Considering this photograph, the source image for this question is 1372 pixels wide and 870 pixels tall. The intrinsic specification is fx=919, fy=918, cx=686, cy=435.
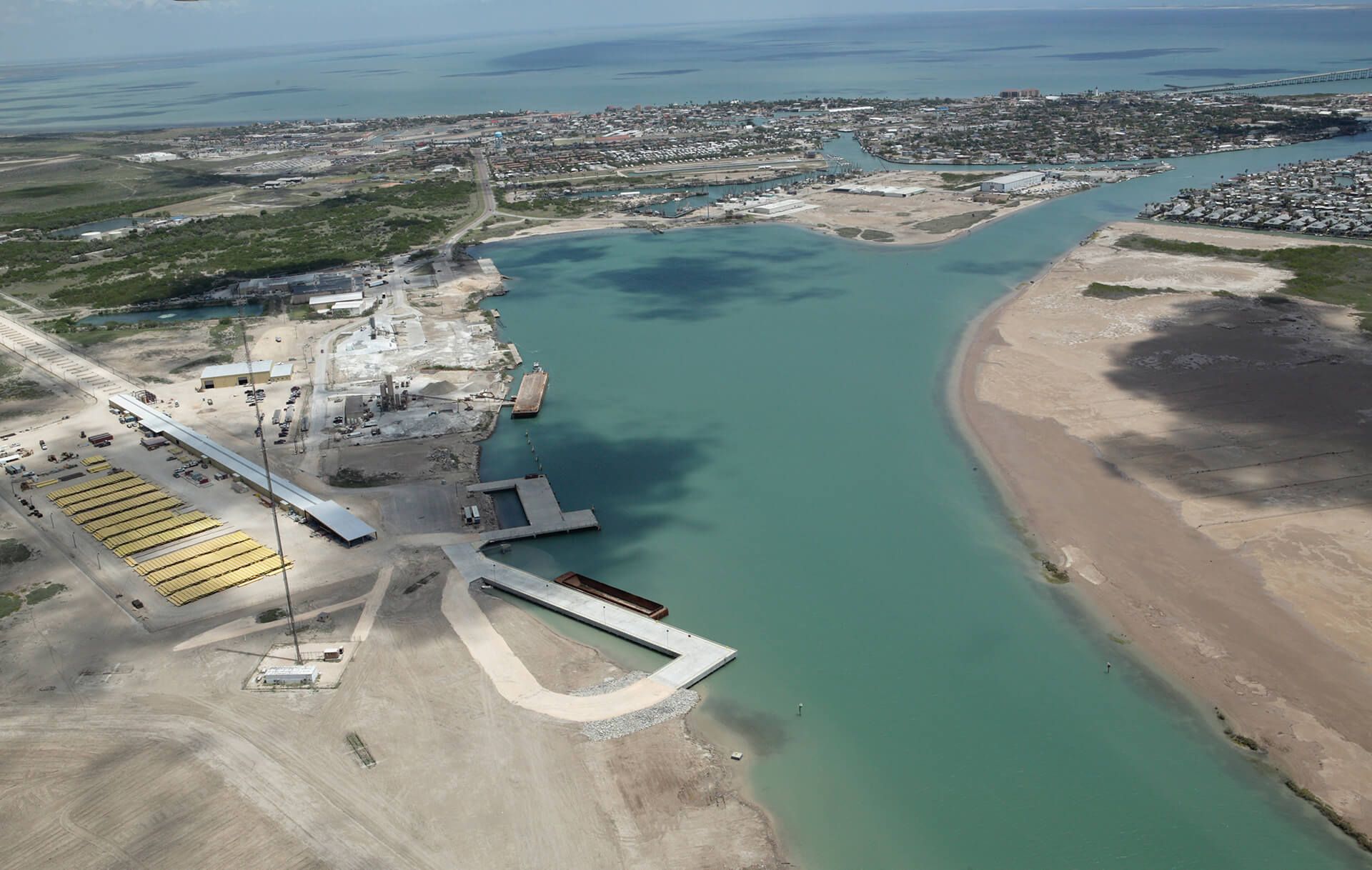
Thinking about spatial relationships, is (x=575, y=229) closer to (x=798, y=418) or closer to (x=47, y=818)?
(x=798, y=418)

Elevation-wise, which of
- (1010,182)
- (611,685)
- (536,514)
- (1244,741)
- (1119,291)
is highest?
(1010,182)

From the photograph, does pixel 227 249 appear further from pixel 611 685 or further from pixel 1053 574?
pixel 1053 574

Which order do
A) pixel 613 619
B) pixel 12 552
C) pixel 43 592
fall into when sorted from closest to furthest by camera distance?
pixel 613 619 → pixel 43 592 → pixel 12 552

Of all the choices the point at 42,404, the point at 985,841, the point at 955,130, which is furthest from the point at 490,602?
the point at 955,130

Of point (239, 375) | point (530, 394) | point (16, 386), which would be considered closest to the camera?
point (530, 394)

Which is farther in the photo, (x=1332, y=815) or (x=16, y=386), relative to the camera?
(x=16, y=386)

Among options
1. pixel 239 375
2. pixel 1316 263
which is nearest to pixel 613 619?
pixel 239 375

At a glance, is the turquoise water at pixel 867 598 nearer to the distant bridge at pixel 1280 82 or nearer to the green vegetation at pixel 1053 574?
the green vegetation at pixel 1053 574

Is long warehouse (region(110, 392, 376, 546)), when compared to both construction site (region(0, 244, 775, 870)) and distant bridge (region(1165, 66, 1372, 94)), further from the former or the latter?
distant bridge (region(1165, 66, 1372, 94))
